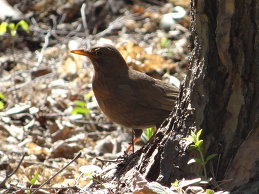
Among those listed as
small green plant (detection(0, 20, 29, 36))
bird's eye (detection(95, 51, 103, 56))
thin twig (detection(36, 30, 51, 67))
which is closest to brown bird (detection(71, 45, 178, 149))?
bird's eye (detection(95, 51, 103, 56))

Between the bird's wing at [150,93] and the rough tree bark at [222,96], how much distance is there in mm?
1673

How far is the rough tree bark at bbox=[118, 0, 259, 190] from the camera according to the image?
3514 mm

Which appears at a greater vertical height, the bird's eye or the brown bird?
the bird's eye

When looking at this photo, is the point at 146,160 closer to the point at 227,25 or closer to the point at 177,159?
the point at 177,159

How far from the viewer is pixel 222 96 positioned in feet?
12.1

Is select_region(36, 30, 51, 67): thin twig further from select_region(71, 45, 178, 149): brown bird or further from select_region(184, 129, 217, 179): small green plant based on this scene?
select_region(184, 129, 217, 179): small green plant

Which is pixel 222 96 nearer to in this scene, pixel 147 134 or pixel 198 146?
pixel 198 146

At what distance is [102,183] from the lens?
4328mm

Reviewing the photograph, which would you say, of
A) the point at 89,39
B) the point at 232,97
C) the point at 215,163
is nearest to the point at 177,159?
the point at 215,163

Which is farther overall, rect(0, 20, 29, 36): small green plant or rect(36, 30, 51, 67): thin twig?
rect(36, 30, 51, 67): thin twig

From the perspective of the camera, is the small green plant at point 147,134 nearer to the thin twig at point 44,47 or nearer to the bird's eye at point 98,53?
the bird's eye at point 98,53

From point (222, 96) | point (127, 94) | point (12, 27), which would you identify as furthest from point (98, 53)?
point (222, 96)

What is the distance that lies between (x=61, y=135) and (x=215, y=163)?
3.32 m

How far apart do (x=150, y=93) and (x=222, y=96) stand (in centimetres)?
202
